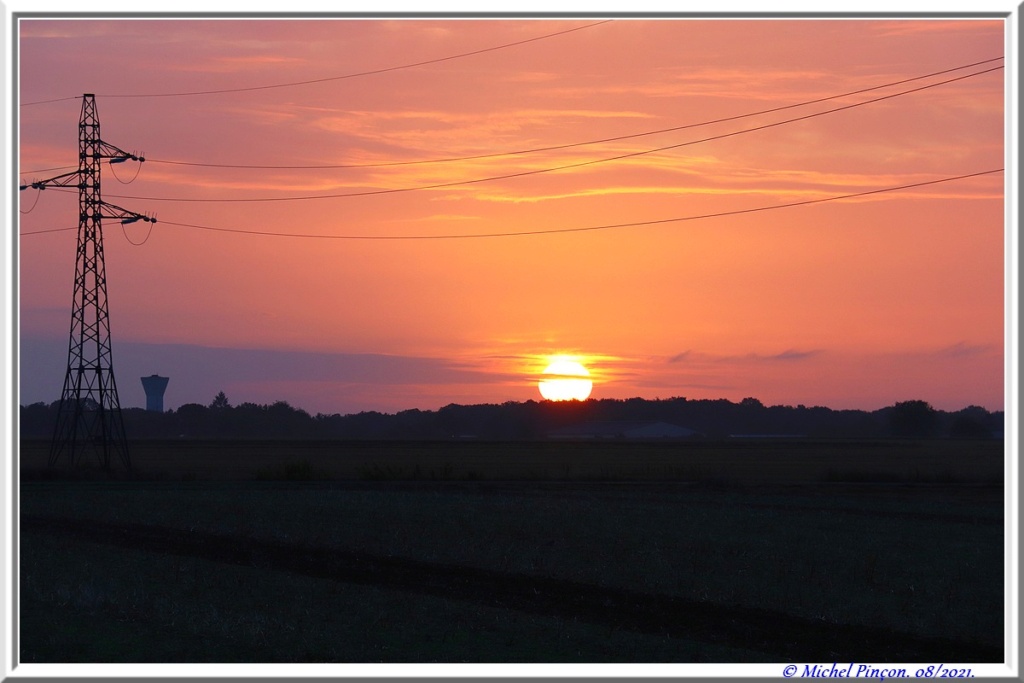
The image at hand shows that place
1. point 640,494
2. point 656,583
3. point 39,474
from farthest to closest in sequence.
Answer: point 39,474 → point 640,494 → point 656,583

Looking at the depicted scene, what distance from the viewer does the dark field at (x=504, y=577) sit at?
16.5 meters

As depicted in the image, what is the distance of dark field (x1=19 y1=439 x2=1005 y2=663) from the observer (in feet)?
54.3

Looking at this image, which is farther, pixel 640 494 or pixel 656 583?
pixel 640 494

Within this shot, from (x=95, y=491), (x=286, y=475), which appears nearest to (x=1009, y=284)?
(x=95, y=491)

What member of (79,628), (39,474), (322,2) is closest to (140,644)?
(79,628)

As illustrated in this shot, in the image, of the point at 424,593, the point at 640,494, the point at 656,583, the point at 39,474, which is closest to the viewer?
the point at 424,593

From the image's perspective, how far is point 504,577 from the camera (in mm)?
24641

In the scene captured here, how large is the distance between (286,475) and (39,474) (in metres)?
14.7

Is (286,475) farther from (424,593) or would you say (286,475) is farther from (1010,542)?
(1010,542)

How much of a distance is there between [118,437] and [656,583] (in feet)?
159

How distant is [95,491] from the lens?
4934cm

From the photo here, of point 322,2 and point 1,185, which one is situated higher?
point 322,2

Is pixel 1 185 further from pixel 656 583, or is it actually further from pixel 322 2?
pixel 656 583

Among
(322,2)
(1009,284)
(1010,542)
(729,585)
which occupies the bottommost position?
(729,585)
